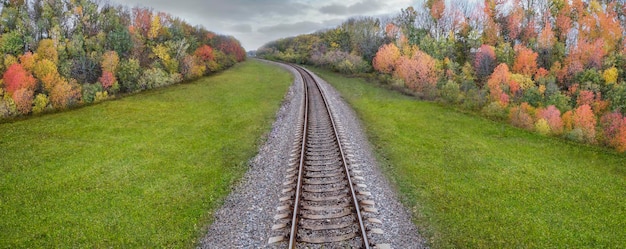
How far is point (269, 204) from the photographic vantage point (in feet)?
42.7

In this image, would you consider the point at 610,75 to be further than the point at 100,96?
Yes

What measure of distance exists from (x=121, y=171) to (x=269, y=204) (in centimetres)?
871

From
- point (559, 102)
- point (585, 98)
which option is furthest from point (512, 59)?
point (559, 102)

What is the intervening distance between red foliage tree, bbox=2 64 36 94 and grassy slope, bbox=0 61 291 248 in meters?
11.8

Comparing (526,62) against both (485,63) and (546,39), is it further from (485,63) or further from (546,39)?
(546,39)

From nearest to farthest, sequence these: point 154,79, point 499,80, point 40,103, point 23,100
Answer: point 23,100
point 40,103
point 154,79
point 499,80

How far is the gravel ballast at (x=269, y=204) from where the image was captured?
35.8 ft

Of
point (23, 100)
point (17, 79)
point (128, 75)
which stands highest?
point (128, 75)

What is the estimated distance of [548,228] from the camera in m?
11.8

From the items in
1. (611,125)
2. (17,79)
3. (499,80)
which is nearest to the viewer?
(17,79)

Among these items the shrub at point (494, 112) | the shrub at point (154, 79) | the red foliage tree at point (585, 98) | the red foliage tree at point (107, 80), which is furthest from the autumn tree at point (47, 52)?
the red foliage tree at point (585, 98)

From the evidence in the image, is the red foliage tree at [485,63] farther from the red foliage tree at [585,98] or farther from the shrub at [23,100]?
the shrub at [23,100]

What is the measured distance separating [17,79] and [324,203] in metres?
41.0

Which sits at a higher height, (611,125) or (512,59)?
(512,59)
